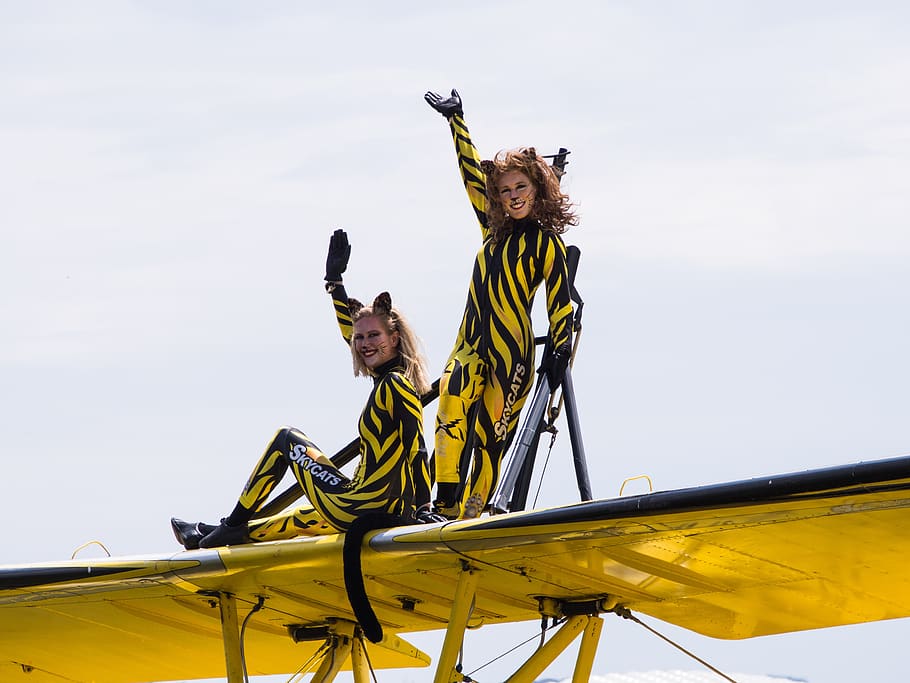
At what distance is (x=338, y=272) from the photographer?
1488cm

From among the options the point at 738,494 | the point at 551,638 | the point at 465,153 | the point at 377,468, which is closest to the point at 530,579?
the point at 551,638

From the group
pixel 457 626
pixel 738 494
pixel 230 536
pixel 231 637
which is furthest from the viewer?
pixel 231 637

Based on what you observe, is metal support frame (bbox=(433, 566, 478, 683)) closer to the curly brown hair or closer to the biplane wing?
the biplane wing

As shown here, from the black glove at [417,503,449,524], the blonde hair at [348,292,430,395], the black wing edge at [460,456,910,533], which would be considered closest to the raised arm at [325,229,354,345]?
the blonde hair at [348,292,430,395]

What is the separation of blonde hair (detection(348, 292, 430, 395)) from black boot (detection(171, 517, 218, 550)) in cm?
187

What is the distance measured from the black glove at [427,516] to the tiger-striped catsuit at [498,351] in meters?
0.64

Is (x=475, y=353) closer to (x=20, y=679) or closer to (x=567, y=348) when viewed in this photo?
(x=567, y=348)

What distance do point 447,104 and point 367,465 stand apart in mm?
3565

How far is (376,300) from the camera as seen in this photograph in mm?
13461

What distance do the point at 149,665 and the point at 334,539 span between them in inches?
201

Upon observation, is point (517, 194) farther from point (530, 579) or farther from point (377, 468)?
point (530, 579)

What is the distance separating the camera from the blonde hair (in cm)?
1346

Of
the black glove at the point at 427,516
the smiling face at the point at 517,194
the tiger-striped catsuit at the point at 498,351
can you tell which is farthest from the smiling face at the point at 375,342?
the smiling face at the point at 517,194

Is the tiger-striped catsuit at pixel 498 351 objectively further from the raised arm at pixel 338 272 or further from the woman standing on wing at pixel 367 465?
the raised arm at pixel 338 272
